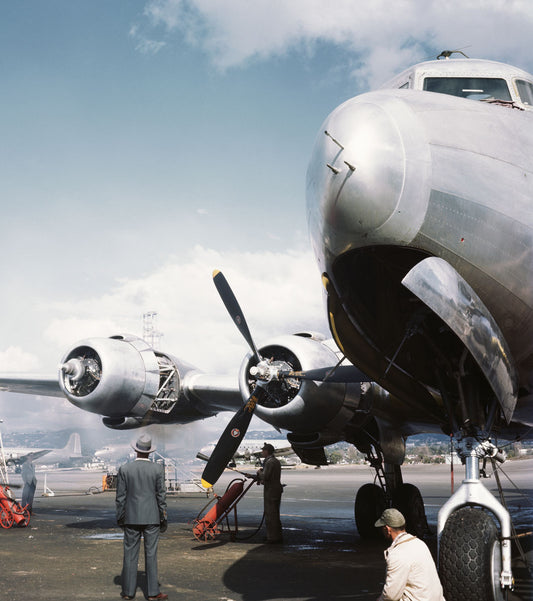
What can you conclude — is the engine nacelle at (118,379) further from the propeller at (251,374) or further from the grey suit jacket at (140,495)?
the grey suit jacket at (140,495)

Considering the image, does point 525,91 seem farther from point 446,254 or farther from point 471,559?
point 471,559

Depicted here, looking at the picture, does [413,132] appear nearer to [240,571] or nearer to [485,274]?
[485,274]

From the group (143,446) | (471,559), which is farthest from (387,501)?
(471,559)

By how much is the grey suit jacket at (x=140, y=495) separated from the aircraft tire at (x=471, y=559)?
10.6ft

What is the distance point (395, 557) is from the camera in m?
4.50

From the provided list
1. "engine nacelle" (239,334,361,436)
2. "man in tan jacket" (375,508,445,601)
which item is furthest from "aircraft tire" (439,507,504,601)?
"engine nacelle" (239,334,361,436)

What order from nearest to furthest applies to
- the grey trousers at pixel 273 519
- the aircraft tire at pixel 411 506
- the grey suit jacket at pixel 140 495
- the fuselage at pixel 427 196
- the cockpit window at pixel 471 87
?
the fuselage at pixel 427 196 < the cockpit window at pixel 471 87 < the grey suit jacket at pixel 140 495 < the grey trousers at pixel 273 519 < the aircraft tire at pixel 411 506

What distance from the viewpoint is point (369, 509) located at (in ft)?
40.8

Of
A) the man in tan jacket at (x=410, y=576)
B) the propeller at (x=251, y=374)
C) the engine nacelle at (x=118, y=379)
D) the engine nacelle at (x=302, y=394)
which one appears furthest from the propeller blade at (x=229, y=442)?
the man in tan jacket at (x=410, y=576)

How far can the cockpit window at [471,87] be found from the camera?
21.5 feet

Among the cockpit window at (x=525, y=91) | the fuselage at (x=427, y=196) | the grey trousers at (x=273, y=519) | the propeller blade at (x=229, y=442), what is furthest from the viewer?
the grey trousers at (x=273, y=519)

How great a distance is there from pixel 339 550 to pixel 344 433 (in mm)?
1850

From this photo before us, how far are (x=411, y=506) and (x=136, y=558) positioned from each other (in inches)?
256

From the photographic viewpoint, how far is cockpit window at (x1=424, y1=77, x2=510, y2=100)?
656cm
